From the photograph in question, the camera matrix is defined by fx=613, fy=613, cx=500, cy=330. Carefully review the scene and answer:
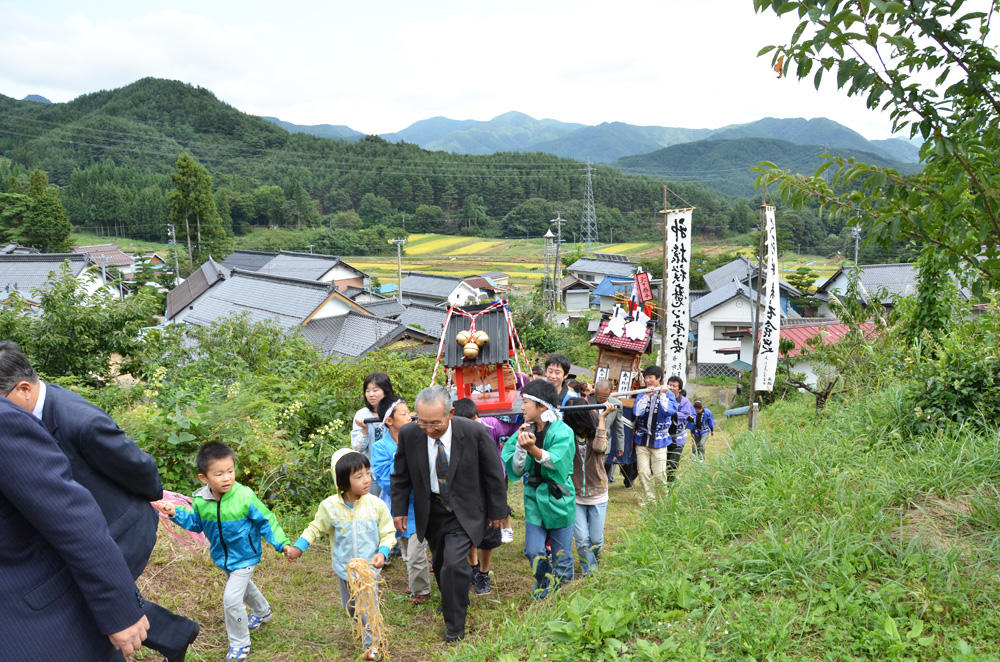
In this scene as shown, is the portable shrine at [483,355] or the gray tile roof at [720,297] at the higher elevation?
the portable shrine at [483,355]

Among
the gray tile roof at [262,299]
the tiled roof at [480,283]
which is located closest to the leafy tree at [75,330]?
the gray tile roof at [262,299]

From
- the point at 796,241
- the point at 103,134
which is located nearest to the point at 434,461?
the point at 796,241

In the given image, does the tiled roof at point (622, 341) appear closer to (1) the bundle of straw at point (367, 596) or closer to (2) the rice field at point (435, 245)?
(1) the bundle of straw at point (367, 596)

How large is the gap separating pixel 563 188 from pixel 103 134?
61620 mm

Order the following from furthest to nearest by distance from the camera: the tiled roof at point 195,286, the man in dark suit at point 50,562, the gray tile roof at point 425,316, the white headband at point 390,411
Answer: the tiled roof at point 195,286 → the gray tile roof at point 425,316 → the white headband at point 390,411 → the man in dark suit at point 50,562

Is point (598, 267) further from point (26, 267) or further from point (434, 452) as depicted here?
point (434, 452)

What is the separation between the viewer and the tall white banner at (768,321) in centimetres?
1127

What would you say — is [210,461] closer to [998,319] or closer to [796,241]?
[998,319]

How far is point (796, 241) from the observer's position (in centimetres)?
6550

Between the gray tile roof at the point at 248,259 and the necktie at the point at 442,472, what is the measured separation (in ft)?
137

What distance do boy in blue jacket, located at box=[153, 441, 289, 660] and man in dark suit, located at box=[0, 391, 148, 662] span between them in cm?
175

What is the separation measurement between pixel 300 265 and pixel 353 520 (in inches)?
1503

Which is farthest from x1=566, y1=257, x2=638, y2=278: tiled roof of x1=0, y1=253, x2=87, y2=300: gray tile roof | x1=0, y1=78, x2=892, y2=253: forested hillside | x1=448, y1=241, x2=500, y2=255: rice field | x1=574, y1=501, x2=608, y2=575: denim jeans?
x1=574, y1=501, x2=608, y2=575: denim jeans

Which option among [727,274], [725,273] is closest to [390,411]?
[727,274]
